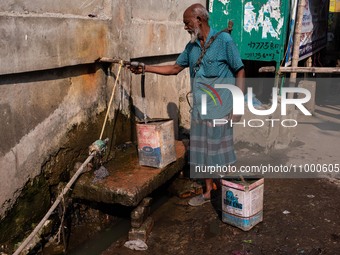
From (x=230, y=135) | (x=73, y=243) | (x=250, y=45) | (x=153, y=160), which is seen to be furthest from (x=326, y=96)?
(x=73, y=243)

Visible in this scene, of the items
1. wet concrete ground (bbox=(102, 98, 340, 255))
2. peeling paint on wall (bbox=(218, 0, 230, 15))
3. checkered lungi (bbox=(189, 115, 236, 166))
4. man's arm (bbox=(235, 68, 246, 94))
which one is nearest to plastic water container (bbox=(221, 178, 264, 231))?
wet concrete ground (bbox=(102, 98, 340, 255))

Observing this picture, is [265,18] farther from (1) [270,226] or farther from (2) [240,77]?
(1) [270,226]

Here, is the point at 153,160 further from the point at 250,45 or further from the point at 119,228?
the point at 250,45

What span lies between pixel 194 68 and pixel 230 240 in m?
1.82

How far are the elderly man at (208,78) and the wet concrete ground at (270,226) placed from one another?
1.23ft

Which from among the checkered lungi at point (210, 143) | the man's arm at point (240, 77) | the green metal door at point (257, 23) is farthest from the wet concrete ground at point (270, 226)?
the green metal door at point (257, 23)

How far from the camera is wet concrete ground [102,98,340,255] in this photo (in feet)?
11.9

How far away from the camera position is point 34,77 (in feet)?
11.5

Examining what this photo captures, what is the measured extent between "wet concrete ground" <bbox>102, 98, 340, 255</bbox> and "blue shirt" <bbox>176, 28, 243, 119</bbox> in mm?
1149

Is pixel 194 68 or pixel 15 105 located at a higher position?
pixel 194 68

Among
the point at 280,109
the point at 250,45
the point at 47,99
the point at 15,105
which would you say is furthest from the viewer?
the point at 250,45

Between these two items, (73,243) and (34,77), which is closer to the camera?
(34,77)

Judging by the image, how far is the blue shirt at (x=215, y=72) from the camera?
3984mm

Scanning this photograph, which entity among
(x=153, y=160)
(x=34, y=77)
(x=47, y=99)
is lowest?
(x=153, y=160)
